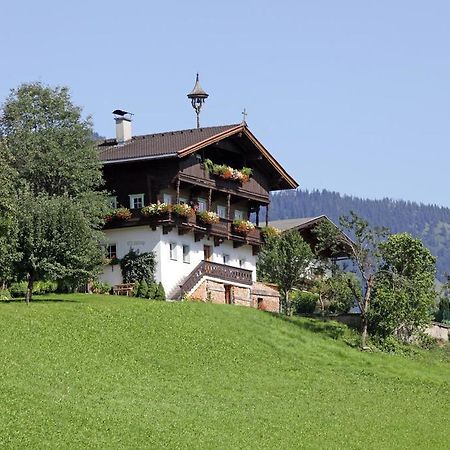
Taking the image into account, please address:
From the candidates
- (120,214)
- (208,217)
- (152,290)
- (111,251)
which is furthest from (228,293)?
(120,214)

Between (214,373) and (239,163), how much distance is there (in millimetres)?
25292

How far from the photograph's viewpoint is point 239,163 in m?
68.2

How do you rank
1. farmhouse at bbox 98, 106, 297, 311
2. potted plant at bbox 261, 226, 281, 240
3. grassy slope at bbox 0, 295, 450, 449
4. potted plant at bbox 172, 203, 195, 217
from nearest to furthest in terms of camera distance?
grassy slope at bbox 0, 295, 450, 449
potted plant at bbox 172, 203, 195, 217
farmhouse at bbox 98, 106, 297, 311
potted plant at bbox 261, 226, 281, 240

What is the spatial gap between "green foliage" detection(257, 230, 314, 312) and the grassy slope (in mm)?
4041

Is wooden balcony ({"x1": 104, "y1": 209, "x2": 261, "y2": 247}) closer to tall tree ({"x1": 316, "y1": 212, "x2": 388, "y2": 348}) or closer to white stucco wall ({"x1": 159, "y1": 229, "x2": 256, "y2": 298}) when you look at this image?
white stucco wall ({"x1": 159, "y1": 229, "x2": 256, "y2": 298})

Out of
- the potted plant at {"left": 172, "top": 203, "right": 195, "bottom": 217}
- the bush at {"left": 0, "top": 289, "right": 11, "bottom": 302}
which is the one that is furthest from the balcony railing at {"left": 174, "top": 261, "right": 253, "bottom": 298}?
the bush at {"left": 0, "top": 289, "right": 11, "bottom": 302}

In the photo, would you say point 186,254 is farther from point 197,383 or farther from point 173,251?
point 197,383

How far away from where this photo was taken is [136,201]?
62.9 meters

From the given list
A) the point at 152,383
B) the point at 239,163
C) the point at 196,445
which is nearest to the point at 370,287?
the point at 239,163

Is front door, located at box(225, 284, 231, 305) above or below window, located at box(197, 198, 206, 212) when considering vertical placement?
below

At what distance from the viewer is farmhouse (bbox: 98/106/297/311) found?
61.6m

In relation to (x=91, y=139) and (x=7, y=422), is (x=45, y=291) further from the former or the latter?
(x=7, y=422)

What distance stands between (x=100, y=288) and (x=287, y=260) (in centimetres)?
938

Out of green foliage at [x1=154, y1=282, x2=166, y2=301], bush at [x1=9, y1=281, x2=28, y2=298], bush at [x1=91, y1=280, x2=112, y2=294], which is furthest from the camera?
bush at [x1=91, y1=280, x2=112, y2=294]
